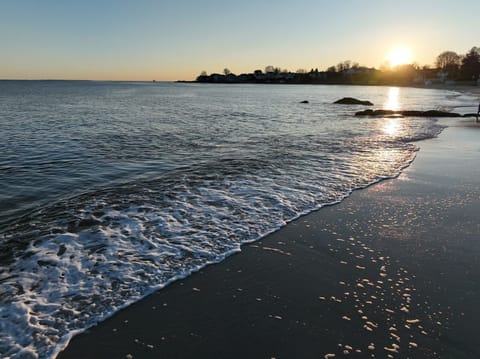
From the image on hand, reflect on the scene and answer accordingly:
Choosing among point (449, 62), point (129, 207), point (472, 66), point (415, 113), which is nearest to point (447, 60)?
point (449, 62)

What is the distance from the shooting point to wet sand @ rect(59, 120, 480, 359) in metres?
3.62

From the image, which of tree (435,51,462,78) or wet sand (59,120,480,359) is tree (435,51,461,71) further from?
wet sand (59,120,480,359)

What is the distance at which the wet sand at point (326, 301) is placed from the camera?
362 centimetres

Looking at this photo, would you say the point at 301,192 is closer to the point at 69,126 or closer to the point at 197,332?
the point at 197,332

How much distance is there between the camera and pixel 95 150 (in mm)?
15086

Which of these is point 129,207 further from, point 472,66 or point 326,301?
point 472,66

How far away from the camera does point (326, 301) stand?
14.4ft

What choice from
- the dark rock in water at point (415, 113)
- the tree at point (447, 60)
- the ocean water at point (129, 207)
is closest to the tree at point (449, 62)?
the tree at point (447, 60)

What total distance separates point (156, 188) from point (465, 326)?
25.0 ft

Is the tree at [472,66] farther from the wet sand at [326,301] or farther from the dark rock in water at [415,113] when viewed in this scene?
the wet sand at [326,301]

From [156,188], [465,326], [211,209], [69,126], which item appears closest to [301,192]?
[211,209]

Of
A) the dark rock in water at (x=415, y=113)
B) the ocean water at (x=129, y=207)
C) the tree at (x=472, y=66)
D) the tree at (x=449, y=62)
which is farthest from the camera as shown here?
the tree at (x=449, y=62)

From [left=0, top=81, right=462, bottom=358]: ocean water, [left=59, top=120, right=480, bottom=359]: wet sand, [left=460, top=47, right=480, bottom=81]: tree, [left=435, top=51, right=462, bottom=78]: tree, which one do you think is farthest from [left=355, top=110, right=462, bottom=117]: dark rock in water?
[left=435, top=51, right=462, bottom=78]: tree

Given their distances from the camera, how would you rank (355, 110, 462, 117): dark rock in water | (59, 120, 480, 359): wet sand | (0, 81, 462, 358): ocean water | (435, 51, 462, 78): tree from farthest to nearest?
(435, 51, 462, 78): tree, (355, 110, 462, 117): dark rock in water, (0, 81, 462, 358): ocean water, (59, 120, 480, 359): wet sand
